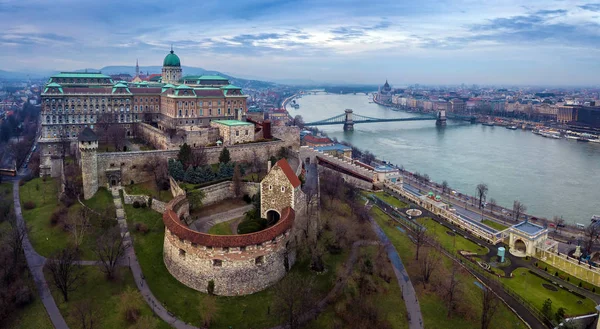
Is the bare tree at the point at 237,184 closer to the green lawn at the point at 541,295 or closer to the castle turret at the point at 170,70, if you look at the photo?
the green lawn at the point at 541,295

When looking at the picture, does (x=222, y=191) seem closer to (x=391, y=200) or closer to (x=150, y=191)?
(x=150, y=191)

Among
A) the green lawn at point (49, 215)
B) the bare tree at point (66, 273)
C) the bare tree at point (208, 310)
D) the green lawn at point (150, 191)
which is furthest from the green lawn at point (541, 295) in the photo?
the green lawn at point (49, 215)

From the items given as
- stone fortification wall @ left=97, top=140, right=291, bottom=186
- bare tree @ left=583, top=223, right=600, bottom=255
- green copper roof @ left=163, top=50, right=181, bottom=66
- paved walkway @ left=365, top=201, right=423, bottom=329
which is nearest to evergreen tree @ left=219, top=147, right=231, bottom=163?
stone fortification wall @ left=97, top=140, right=291, bottom=186

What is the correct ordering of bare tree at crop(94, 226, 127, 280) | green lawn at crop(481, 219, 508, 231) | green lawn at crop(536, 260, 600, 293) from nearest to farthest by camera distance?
bare tree at crop(94, 226, 127, 280) < green lawn at crop(536, 260, 600, 293) < green lawn at crop(481, 219, 508, 231)

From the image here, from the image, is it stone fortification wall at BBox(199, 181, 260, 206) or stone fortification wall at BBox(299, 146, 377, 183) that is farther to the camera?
stone fortification wall at BBox(299, 146, 377, 183)

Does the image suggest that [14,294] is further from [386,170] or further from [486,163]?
[486,163]

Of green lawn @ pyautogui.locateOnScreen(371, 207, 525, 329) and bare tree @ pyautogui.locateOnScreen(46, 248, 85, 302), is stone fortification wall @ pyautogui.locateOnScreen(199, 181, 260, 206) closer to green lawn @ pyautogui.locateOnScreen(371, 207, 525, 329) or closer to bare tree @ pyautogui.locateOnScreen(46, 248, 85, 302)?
bare tree @ pyautogui.locateOnScreen(46, 248, 85, 302)
